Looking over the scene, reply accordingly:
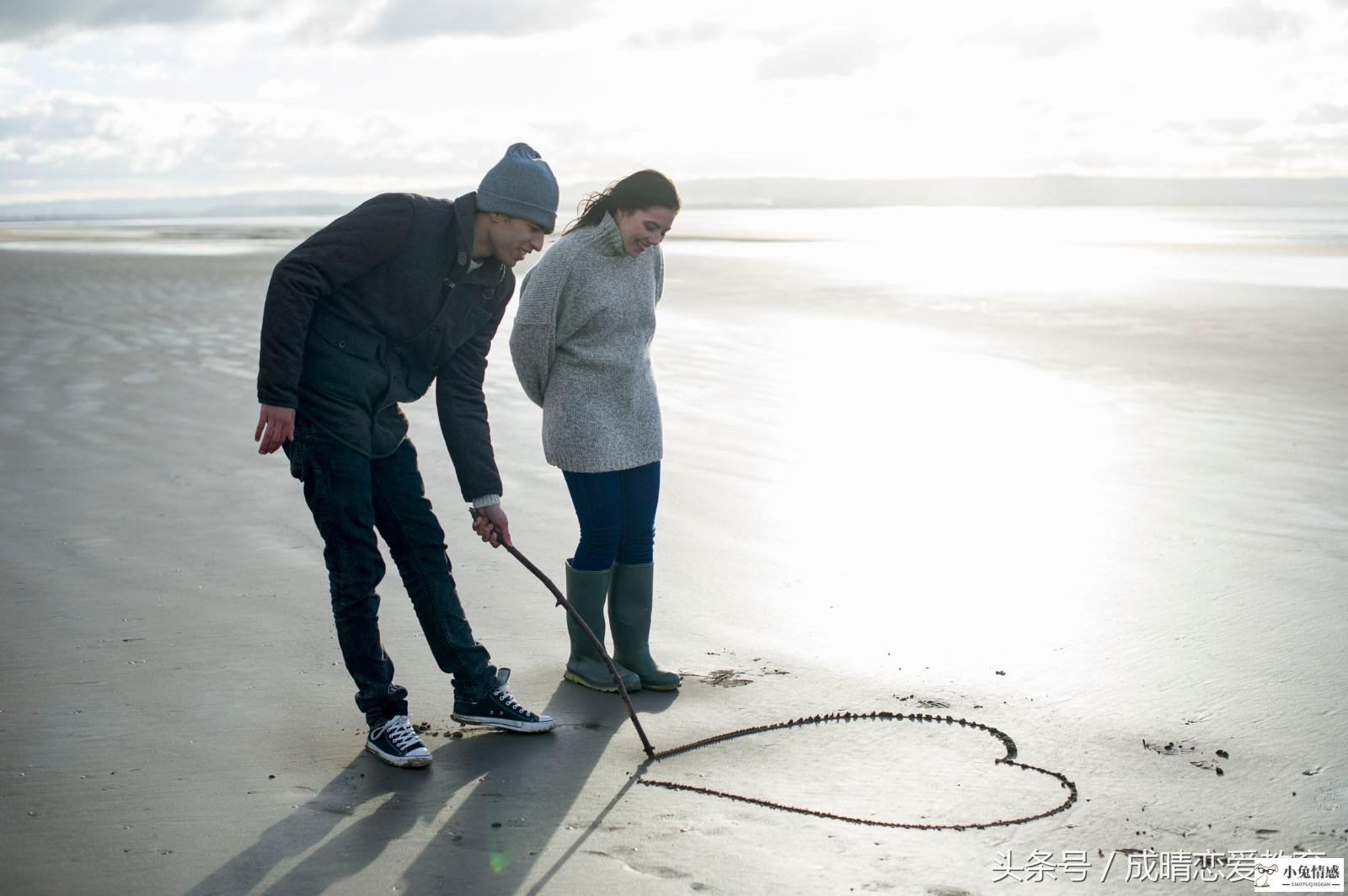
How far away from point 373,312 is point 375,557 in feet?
2.23

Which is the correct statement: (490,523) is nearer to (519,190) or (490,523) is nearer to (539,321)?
(539,321)

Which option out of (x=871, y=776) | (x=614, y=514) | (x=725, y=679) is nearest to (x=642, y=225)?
(x=614, y=514)

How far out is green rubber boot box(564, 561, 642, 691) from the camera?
14.0 feet

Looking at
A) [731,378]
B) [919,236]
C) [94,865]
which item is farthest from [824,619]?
[919,236]

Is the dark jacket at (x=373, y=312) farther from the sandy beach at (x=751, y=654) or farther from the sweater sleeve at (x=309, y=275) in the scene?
the sandy beach at (x=751, y=654)

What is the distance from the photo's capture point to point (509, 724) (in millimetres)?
3836

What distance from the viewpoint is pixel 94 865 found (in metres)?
2.99

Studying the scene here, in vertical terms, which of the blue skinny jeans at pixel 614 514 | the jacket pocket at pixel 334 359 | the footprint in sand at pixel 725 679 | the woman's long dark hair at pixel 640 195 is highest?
the woman's long dark hair at pixel 640 195

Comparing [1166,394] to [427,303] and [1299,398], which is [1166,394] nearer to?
[1299,398]

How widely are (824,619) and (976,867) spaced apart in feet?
6.16

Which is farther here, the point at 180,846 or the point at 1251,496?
the point at 1251,496

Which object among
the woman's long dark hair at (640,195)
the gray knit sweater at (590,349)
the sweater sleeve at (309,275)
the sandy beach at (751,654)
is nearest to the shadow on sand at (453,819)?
the sandy beach at (751,654)

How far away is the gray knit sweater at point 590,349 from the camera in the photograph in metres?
4.11

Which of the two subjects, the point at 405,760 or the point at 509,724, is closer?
the point at 405,760
